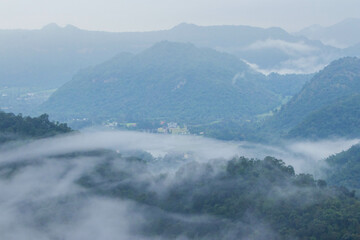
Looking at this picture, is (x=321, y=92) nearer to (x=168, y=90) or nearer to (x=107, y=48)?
(x=168, y=90)

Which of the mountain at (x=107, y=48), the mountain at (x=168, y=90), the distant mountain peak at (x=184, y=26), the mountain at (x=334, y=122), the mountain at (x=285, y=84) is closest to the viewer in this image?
the mountain at (x=334, y=122)

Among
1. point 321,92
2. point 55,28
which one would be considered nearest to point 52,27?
point 55,28

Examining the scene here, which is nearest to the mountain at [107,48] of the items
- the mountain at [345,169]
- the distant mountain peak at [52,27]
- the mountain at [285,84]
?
the distant mountain peak at [52,27]

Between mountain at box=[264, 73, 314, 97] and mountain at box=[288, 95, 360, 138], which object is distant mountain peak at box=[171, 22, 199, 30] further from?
mountain at box=[288, 95, 360, 138]

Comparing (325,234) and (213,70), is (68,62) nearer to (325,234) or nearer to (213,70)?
(213,70)

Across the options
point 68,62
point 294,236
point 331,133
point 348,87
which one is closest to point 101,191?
point 294,236

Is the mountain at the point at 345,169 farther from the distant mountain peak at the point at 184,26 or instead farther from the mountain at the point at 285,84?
the distant mountain peak at the point at 184,26
